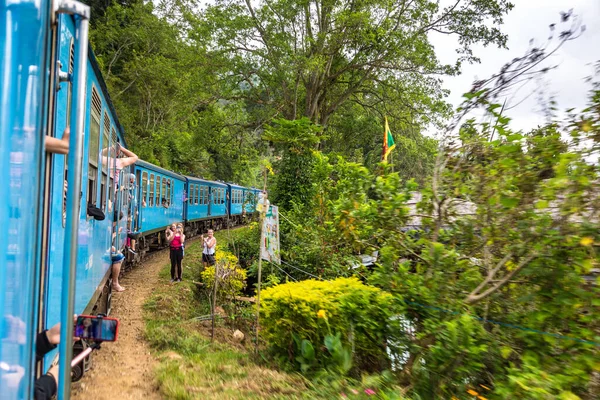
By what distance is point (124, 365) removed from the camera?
5.36 m

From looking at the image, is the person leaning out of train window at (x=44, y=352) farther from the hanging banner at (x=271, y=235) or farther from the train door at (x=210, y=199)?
the train door at (x=210, y=199)

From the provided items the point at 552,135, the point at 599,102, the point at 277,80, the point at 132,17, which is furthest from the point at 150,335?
the point at 132,17

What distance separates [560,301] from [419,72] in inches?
553

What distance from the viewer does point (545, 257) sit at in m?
3.68

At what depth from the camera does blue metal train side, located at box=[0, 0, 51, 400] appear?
5.24 ft

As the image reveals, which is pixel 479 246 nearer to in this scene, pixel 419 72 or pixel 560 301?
pixel 560 301

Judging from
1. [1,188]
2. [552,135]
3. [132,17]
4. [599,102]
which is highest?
[132,17]

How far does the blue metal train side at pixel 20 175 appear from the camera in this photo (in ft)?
5.24

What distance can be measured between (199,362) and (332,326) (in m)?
1.68

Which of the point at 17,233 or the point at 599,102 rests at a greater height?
the point at 599,102

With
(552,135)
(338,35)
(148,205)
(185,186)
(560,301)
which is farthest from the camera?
(185,186)

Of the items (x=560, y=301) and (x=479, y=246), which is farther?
(x=479, y=246)

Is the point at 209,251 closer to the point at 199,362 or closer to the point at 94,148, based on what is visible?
the point at 199,362

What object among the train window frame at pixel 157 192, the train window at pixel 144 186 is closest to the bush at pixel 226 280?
the train window at pixel 144 186
